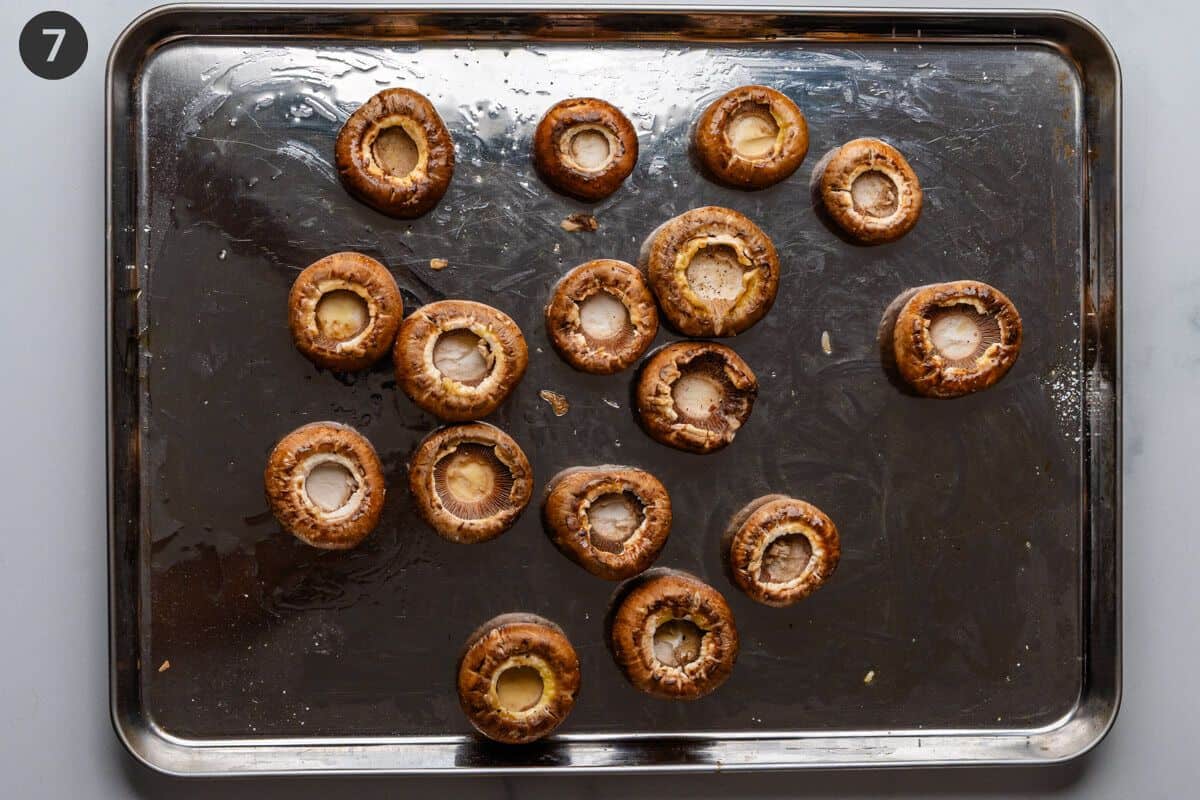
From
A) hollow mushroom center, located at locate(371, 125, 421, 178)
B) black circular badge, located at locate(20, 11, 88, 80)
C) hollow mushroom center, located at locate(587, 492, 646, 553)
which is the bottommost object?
hollow mushroom center, located at locate(587, 492, 646, 553)

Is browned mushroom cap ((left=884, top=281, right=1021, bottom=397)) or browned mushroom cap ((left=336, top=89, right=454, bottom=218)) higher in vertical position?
browned mushroom cap ((left=336, top=89, right=454, bottom=218))

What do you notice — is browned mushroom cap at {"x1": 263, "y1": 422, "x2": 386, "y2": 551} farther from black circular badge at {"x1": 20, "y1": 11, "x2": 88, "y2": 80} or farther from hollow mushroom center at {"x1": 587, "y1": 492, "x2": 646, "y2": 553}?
black circular badge at {"x1": 20, "y1": 11, "x2": 88, "y2": 80}

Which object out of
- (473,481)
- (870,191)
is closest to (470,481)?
(473,481)

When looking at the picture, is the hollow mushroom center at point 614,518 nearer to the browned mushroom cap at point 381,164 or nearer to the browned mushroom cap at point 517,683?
the browned mushroom cap at point 517,683

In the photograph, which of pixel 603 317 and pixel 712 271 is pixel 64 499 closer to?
pixel 603 317

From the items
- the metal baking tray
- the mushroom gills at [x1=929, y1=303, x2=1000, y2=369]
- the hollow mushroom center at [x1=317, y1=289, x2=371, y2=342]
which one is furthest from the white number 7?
the mushroom gills at [x1=929, y1=303, x2=1000, y2=369]

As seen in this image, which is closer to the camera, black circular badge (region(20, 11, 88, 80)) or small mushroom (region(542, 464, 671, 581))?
small mushroom (region(542, 464, 671, 581))

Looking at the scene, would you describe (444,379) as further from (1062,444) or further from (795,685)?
(1062,444)

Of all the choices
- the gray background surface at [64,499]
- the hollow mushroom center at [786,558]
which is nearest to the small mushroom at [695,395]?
the hollow mushroom center at [786,558]
